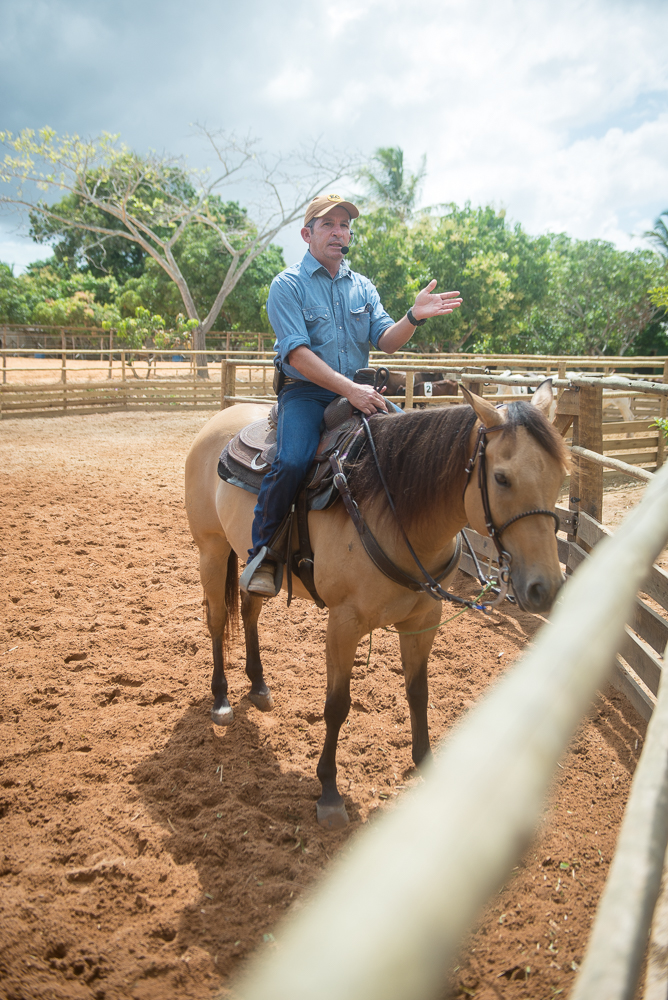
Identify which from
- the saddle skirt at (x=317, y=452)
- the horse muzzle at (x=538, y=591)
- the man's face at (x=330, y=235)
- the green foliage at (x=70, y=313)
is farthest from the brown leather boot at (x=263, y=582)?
the green foliage at (x=70, y=313)

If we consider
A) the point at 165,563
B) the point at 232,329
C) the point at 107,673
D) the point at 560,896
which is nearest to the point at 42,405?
the point at 165,563

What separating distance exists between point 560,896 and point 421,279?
76.3 feet

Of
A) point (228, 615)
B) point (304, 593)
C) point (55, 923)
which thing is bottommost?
point (55, 923)

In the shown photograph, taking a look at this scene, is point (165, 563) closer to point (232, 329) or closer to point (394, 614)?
point (394, 614)

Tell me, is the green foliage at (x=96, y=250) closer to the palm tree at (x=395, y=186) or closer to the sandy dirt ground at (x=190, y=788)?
the palm tree at (x=395, y=186)

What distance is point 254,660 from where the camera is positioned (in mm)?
3543

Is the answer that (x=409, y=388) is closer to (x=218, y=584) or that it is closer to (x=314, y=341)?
(x=218, y=584)

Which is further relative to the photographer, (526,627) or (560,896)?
(526,627)

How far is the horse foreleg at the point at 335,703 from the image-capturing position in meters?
2.52

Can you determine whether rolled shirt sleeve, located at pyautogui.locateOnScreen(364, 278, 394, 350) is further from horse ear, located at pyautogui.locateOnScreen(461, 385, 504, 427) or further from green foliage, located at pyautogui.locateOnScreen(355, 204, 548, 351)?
green foliage, located at pyautogui.locateOnScreen(355, 204, 548, 351)

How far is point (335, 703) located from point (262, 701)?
38.3 inches

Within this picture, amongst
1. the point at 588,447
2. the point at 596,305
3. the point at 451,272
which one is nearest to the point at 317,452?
the point at 588,447

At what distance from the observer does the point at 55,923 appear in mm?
2020

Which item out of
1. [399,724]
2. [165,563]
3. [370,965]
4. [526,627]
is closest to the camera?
[370,965]
